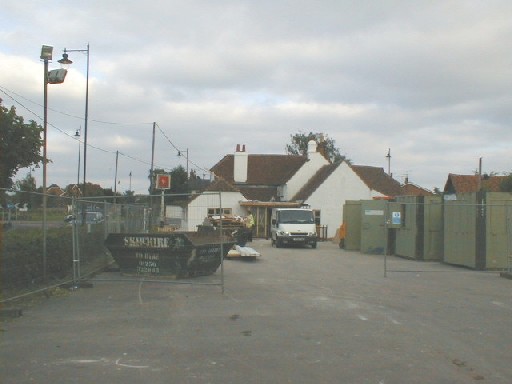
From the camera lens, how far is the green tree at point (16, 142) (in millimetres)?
19719

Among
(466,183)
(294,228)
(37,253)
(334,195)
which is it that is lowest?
(37,253)

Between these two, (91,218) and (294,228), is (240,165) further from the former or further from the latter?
(91,218)

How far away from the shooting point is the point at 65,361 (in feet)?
23.2

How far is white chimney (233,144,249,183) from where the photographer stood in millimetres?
55625

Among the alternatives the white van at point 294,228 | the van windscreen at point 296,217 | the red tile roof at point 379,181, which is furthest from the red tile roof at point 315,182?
the white van at point 294,228

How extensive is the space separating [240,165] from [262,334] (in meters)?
48.0

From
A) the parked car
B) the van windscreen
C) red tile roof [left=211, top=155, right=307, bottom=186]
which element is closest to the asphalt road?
the parked car

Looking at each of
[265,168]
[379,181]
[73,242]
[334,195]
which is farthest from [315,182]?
[73,242]

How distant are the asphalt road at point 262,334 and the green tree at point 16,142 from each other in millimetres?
7017

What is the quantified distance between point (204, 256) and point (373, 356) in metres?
8.32

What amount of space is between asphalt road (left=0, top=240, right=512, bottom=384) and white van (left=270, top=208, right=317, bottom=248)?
1757 cm

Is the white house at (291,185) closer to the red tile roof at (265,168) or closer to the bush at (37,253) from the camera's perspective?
the red tile roof at (265,168)

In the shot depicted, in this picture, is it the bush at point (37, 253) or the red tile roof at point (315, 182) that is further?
the red tile roof at point (315, 182)

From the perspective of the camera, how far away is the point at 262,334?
8.68 metres
